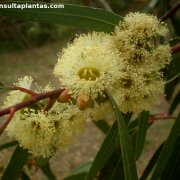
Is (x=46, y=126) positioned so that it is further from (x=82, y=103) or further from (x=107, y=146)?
(x=107, y=146)

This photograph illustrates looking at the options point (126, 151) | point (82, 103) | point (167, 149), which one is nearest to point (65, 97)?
point (82, 103)

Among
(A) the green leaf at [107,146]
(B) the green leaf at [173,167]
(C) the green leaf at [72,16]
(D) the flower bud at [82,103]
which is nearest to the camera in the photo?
(D) the flower bud at [82,103]

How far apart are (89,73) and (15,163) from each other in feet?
1.66

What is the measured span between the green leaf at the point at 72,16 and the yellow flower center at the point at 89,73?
0.17 meters

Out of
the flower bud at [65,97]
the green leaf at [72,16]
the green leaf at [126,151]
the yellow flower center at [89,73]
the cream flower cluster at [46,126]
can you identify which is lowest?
the green leaf at [126,151]

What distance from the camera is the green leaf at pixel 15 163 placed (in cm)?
135

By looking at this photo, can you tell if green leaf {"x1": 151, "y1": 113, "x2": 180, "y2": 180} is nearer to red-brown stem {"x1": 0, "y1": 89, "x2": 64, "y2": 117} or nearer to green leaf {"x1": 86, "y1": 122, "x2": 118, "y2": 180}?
green leaf {"x1": 86, "y1": 122, "x2": 118, "y2": 180}

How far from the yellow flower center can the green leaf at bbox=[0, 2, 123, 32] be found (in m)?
A: 0.17

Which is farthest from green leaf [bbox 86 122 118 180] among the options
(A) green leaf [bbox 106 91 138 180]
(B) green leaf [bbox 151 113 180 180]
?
(A) green leaf [bbox 106 91 138 180]

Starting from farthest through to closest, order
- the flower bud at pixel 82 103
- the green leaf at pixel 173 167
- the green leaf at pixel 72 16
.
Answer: the green leaf at pixel 173 167 < the green leaf at pixel 72 16 < the flower bud at pixel 82 103

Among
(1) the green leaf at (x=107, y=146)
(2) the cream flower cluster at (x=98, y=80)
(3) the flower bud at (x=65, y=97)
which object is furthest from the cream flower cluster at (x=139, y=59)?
(1) the green leaf at (x=107, y=146)

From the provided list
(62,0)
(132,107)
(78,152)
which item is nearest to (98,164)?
(132,107)

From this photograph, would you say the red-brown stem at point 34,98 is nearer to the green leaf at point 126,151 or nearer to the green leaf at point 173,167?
the green leaf at point 126,151

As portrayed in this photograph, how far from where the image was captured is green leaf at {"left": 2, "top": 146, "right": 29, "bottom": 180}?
1.35m
